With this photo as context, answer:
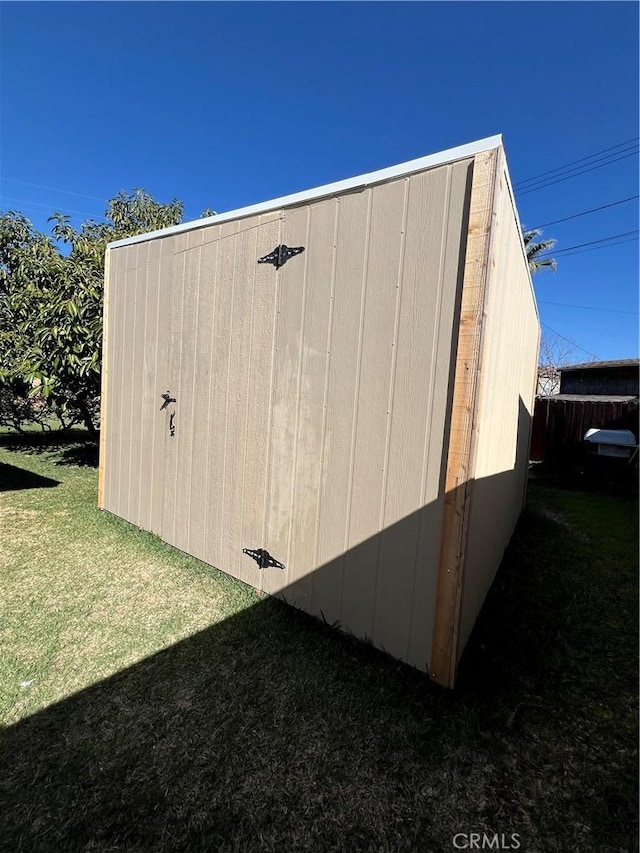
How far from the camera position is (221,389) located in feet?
8.90

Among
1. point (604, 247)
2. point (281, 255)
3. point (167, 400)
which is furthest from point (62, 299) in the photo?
point (604, 247)

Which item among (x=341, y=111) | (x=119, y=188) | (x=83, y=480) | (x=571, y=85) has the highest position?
(x=341, y=111)

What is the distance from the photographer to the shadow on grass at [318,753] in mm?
1145

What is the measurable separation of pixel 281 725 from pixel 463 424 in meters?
1.42

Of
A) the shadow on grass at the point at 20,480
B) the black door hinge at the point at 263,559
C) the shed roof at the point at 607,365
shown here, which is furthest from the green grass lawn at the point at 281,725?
the shed roof at the point at 607,365

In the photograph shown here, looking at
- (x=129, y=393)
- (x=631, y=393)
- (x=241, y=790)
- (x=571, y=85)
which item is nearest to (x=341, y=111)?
(x=571, y=85)

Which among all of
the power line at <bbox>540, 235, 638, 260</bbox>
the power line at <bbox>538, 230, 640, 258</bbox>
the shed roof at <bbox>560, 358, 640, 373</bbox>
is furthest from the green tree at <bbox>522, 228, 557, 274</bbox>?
the shed roof at <bbox>560, 358, 640, 373</bbox>

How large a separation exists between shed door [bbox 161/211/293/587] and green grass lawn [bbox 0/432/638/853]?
15.3 inches

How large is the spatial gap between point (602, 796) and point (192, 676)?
1.60m

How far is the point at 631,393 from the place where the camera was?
10938mm

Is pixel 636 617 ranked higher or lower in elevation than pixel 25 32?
lower

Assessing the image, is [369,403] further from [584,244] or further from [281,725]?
[584,244]

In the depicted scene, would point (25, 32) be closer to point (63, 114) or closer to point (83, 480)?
point (63, 114)

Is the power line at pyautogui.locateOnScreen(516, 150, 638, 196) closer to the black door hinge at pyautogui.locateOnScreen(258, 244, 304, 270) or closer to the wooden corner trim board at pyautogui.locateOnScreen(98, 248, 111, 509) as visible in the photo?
the black door hinge at pyautogui.locateOnScreen(258, 244, 304, 270)
